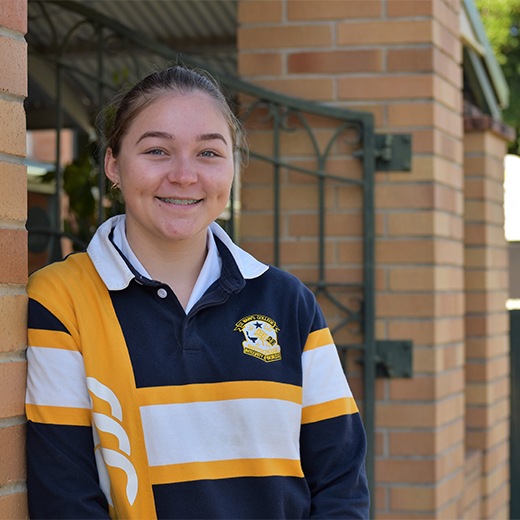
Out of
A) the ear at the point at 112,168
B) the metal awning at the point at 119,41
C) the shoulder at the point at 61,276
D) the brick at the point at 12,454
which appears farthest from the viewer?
the metal awning at the point at 119,41

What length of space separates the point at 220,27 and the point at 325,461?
3773mm

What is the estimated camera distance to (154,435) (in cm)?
141

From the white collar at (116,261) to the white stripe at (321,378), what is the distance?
225mm

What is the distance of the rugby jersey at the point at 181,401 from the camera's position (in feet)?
4.53

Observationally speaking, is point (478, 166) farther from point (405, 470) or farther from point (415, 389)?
point (405, 470)

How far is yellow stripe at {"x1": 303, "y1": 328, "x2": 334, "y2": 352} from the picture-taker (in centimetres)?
162

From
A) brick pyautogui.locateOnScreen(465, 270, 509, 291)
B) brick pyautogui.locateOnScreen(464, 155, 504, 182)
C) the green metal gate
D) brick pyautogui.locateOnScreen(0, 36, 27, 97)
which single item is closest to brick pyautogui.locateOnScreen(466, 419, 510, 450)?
brick pyautogui.locateOnScreen(465, 270, 509, 291)

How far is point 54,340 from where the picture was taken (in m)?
1.40

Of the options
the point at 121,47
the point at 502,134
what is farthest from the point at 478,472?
the point at 121,47

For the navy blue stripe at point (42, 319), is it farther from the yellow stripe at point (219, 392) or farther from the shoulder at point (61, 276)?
the yellow stripe at point (219, 392)

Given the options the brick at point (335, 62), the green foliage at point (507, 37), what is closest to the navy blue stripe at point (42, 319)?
the brick at point (335, 62)

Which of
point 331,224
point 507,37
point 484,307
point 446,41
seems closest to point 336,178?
point 331,224

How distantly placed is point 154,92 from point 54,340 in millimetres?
592

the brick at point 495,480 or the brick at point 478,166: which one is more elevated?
the brick at point 478,166
